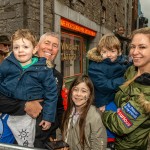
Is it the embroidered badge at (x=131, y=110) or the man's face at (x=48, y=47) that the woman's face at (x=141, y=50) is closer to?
the embroidered badge at (x=131, y=110)

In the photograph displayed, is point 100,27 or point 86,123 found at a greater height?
point 100,27

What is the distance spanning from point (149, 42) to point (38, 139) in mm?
1336

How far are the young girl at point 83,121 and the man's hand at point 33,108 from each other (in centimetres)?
43

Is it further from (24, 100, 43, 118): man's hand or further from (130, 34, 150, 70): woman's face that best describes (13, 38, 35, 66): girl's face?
(130, 34, 150, 70): woman's face

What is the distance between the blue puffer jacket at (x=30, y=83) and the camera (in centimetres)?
206

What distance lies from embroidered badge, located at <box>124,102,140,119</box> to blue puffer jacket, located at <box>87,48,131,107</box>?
386 mm

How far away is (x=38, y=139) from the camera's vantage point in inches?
84.0

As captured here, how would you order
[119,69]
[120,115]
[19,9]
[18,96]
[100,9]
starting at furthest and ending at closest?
[100,9] < [19,9] < [119,69] < [18,96] < [120,115]

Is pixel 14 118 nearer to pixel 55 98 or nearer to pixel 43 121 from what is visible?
pixel 43 121

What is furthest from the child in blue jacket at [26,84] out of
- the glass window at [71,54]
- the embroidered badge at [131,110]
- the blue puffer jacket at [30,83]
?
Answer: the glass window at [71,54]

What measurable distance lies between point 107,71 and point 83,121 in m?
0.54

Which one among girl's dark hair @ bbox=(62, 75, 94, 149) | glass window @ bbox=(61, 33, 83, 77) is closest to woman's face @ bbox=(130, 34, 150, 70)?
girl's dark hair @ bbox=(62, 75, 94, 149)

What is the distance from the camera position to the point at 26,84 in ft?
6.79

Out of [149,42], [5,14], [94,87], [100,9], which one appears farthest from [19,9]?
[100,9]
